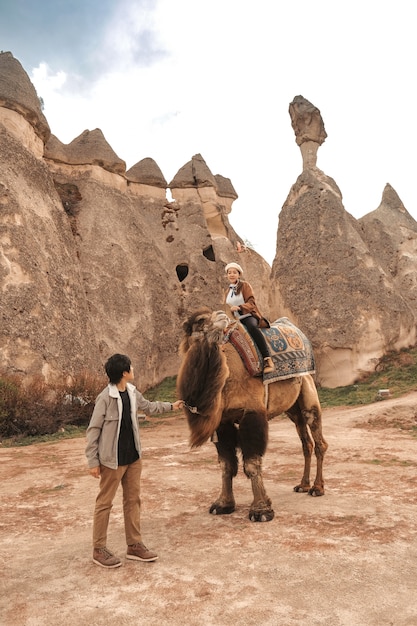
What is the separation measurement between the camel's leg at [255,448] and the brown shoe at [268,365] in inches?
18.4

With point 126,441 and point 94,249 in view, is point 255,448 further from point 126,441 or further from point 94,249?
point 94,249

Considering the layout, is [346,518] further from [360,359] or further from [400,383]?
[360,359]

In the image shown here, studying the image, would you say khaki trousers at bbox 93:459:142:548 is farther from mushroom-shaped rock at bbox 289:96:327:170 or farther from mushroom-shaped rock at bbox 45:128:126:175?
mushroom-shaped rock at bbox 289:96:327:170

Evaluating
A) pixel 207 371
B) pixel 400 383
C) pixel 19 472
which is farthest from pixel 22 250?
pixel 400 383

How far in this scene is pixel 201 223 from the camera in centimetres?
2488

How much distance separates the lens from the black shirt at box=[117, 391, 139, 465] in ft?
12.3

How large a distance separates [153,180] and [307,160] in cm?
777

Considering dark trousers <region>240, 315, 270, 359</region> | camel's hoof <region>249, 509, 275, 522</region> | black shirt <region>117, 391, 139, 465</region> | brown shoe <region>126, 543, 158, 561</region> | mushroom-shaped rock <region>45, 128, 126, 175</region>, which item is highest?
mushroom-shaped rock <region>45, 128, 126, 175</region>

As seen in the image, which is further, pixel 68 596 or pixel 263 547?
pixel 263 547

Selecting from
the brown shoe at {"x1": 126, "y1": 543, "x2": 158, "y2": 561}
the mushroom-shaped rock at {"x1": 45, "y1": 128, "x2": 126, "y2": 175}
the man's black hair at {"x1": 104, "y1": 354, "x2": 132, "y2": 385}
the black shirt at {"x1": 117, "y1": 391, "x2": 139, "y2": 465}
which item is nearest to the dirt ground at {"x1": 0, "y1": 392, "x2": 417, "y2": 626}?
the brown shoe at {"x1": 126, "y1": 543, "x2": 158, "y2": 561}

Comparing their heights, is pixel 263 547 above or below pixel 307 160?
below

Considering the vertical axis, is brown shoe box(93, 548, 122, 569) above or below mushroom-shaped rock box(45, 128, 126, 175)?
below

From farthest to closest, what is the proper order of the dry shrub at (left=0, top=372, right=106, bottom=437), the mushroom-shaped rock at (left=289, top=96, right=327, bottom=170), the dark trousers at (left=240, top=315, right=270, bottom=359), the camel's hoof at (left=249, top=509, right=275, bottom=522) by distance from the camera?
the mushroom-shaped rock at (left=289, top=96, right=327, bottom=170) < the dry shrub at (left=0, top=372, right=106, bottom=437) < the dark trousers at (left=240, top=315, right=270, bottom=359) < the camel's hoof at (left=249, top=509, right=275, bottom=522)

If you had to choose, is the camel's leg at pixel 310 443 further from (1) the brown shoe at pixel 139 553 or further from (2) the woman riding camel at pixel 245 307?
(1) the brown shoe at pixel 139 553
